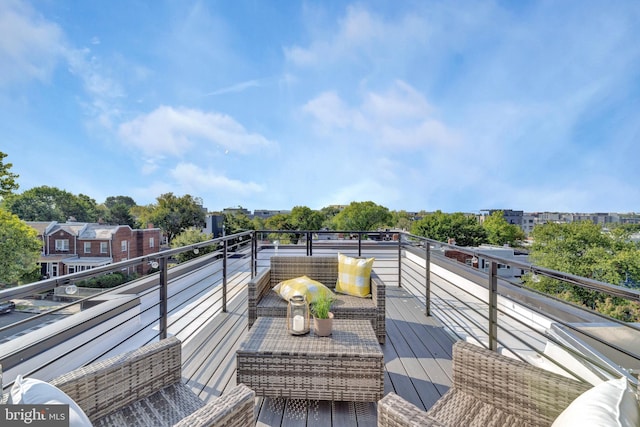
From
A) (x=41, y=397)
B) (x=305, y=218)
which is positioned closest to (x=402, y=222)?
(x=305, y=218)

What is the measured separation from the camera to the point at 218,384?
190cm

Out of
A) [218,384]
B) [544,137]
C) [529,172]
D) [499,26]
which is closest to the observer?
[218,384]

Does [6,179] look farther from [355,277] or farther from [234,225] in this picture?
[355,277]

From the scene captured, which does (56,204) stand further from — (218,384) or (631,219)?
(631,219)

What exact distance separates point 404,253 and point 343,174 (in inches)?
788

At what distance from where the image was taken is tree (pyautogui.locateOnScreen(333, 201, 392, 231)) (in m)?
35.0

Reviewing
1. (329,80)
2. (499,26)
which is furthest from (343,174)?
(499,26)

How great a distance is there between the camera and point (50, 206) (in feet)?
109

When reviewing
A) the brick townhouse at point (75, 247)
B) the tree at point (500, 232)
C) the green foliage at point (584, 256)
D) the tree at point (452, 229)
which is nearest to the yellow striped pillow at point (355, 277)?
the brick townhouse at point (75, 247)

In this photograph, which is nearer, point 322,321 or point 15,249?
point 322,321

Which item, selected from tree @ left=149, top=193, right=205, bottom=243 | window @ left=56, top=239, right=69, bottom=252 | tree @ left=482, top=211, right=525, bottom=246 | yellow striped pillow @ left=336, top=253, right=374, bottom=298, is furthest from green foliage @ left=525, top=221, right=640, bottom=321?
window @ left=56, top=239, right=69, bottom=252

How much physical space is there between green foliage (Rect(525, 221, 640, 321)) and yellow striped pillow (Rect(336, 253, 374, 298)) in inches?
861

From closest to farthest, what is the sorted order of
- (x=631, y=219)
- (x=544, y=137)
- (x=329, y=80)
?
(x=329, y=80), (x=544, y=137), (x=631, y=219)

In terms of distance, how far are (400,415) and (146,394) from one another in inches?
39.2
